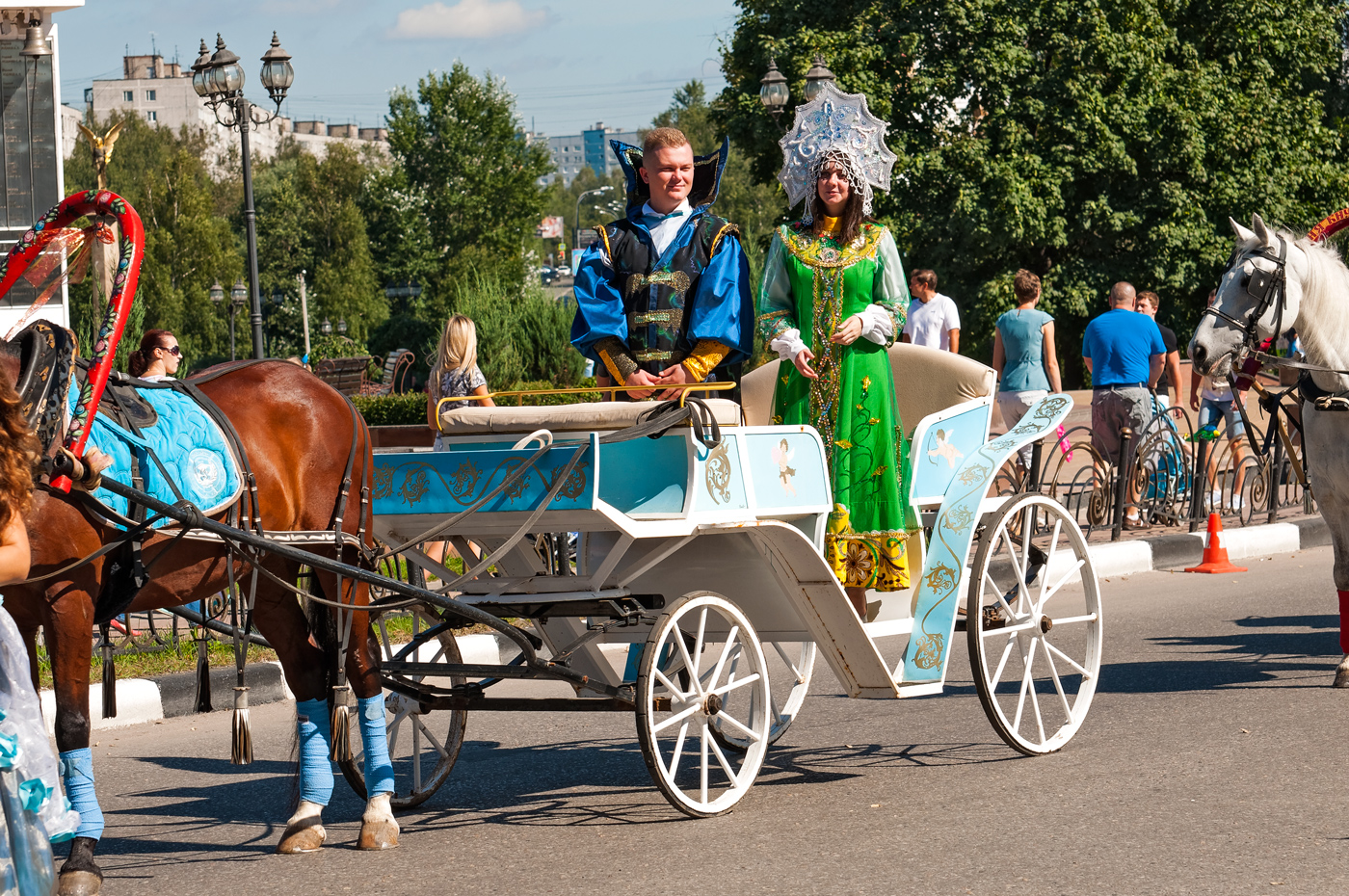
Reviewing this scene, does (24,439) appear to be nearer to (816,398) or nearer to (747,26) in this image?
(816,398)

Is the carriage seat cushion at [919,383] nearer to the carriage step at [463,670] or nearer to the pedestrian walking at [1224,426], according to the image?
the carriage step at [463,670]


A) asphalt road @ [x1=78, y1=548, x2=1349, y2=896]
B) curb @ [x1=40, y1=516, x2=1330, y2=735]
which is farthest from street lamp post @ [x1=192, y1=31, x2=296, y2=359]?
asphalt road @ [x1=78, y1=548, x2=1349, y2=896]

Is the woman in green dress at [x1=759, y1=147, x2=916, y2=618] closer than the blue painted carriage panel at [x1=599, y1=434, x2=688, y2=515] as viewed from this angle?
No

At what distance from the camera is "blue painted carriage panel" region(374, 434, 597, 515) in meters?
5.05

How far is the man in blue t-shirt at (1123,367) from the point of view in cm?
1279

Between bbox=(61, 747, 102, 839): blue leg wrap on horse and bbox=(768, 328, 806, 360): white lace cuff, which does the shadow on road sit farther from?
bbox=(61, 747, 102, 839): blue leg wrap on horse

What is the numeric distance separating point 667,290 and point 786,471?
89 centimetres

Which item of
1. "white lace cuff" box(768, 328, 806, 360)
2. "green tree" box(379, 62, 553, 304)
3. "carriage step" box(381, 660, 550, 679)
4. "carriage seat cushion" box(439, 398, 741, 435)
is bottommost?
"carriage step" box(381, 660, 550, 679)

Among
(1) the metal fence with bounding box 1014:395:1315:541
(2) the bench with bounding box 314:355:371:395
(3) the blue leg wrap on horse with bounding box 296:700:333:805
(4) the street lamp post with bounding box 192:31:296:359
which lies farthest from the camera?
(2) the bench with bounding box 314:355:371:395

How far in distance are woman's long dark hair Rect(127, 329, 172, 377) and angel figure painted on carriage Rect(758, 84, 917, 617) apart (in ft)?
14.3

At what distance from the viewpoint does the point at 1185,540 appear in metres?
12.4

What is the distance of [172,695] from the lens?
805cm

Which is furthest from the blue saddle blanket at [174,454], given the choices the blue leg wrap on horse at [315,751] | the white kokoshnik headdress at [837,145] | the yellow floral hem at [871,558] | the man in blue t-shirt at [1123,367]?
the man in blue t-shirt at [1123,367]

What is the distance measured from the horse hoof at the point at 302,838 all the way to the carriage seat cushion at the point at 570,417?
1493 mm
